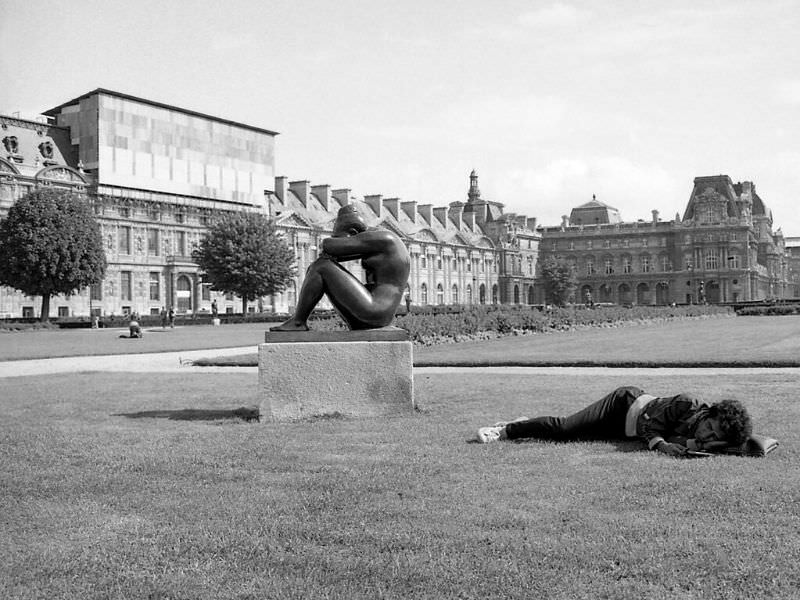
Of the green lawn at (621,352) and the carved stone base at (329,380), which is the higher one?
the carved stone base at (329,380)

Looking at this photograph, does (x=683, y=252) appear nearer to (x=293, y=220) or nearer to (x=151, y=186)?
(x=293, y=220)

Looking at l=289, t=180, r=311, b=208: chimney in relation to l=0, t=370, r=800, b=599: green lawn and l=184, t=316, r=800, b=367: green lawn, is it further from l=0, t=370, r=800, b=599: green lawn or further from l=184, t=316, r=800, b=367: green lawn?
l=0, t=370, r=800, b=599: green lawn

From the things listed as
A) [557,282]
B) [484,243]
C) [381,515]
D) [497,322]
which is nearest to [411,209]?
[484,243]

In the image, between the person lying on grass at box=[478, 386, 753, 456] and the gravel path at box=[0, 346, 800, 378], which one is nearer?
the person lying on grass at box=[478, 386, 753, 456]

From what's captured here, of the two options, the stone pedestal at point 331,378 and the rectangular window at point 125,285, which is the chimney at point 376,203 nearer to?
the rectangular window at point 125,285

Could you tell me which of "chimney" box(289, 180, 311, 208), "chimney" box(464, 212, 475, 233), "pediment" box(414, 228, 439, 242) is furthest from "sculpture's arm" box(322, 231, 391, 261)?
"chimney" box(464, 212, 475, 233)

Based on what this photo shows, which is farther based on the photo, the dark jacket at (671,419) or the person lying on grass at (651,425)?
the dark jacket at (671,419)

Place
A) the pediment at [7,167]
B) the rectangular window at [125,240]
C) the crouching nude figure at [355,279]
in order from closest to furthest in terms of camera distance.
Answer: the crouching nude figure at [355,279]
the pediment at [7,167]
the rectangular window at [125,240]

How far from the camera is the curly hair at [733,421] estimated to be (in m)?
7.14

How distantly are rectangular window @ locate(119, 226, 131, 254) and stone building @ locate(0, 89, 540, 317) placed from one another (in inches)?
3.4

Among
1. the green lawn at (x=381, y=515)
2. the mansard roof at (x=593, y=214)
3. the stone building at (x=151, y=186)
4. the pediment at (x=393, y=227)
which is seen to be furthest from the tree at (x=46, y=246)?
the mansard roof at (x=593, y=214)

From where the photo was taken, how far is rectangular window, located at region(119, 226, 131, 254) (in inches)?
2887

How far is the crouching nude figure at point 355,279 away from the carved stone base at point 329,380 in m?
0.42

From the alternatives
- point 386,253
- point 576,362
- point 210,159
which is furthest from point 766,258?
point 386,253
